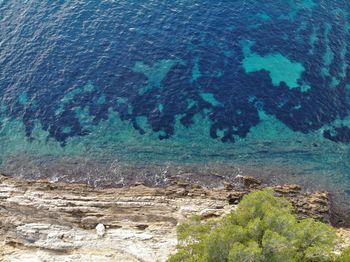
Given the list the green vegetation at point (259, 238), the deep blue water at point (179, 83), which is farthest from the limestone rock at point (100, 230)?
the deep blue water at point (179, 83)

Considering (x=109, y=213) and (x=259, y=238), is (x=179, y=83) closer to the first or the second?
(x=109, y=213)

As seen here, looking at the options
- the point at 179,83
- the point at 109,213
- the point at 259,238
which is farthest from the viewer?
the point at 179,83

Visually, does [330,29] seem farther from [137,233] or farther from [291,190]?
[137,233]

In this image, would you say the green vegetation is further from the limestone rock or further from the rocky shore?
the limestone rock

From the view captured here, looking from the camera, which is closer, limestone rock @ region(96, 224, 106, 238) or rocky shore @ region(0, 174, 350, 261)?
rocky shore @ region(0, 174, 350, 261)

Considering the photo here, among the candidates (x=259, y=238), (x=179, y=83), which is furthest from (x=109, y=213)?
(x=179, y=83)

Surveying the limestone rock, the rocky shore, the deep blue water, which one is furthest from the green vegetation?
the deep blue water

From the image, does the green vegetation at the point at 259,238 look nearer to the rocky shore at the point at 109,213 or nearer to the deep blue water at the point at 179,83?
the rocky shore at the point at 109,213

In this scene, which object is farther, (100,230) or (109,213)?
(109,213)
